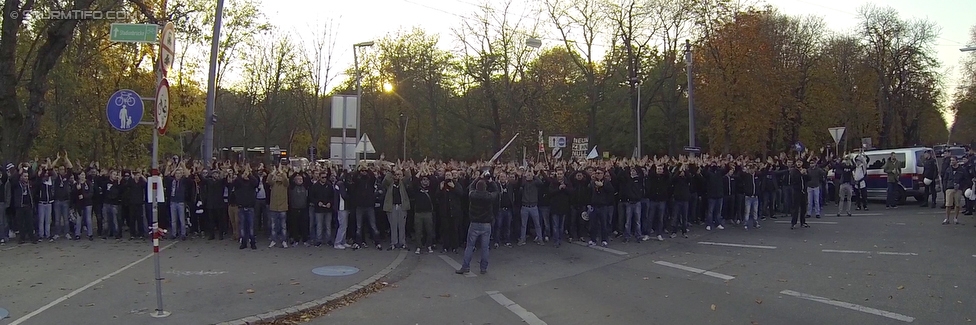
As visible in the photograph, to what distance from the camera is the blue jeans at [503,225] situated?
14820mm

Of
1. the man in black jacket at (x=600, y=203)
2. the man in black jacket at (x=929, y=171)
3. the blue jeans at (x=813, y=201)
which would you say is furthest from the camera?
the man in black jacket at (x=929, y=171)

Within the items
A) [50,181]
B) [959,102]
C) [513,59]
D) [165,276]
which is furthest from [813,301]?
[959,102]

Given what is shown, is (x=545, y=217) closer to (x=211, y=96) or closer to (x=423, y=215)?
(x=423, y=215)

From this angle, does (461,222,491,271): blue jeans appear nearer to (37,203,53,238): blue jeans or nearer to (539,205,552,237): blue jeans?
(539,205,552,237): blue jeans

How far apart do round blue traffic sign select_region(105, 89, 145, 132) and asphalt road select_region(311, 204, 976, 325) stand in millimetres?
3791

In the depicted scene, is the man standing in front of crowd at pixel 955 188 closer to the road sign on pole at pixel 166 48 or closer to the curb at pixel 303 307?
the curb at pixel 303 307

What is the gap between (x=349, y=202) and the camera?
1460 centimetres

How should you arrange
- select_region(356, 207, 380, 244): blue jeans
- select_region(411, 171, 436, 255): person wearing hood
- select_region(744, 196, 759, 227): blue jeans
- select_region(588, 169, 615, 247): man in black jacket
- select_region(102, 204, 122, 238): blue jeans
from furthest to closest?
select_region(744, 196, 759, 227): blue jeans → select_region(102, 204, 122, 238): blue jeans → select_region(588, 169, 615, 247): man in black jacket → select_region(356, 207, 380, 244): blue jeans → select_region(411, 171, 436, 255): person wearing hood

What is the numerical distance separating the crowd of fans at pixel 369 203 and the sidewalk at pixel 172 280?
917 millimetres

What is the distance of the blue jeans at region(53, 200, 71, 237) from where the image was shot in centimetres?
1512

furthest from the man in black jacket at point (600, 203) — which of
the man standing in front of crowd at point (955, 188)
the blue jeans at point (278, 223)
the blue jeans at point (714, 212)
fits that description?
the man standing in front of crowd at point (955, 188)

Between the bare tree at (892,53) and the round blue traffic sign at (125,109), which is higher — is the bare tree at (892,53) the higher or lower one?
the higher one

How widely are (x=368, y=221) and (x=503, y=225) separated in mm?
2883

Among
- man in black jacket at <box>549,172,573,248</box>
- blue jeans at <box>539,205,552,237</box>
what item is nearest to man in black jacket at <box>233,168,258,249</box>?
blue jeans at <box>539,205,552,237</box>
